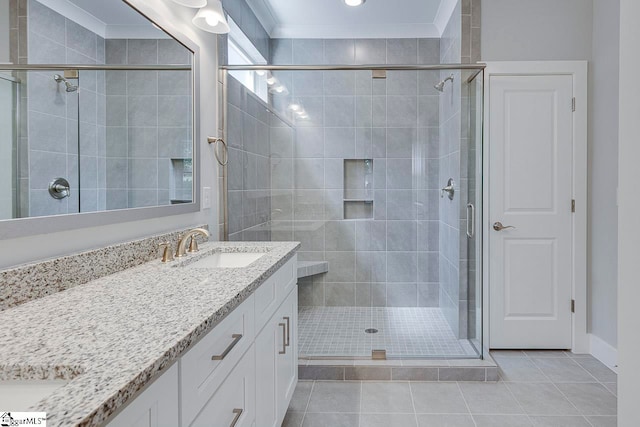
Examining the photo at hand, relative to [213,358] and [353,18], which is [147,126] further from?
[353,18]

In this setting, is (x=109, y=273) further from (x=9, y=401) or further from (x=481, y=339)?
(x=481, y=339)

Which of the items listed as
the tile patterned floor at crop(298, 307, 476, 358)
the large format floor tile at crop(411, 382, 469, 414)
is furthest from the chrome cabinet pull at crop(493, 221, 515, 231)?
the large format floor tile at crop(411, 382, 469, 414)

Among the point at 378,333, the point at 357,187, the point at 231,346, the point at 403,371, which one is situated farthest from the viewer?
the point at 357,187

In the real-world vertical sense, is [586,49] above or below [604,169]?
above

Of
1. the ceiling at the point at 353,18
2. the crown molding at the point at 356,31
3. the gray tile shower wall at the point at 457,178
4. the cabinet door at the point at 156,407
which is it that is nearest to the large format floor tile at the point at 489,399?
the gray tile shower wall at the point at 457,178

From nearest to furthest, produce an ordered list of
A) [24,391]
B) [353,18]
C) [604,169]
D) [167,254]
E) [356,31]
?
[24,391]
[167,254]
[604,169]
[353,18]
[356,31]

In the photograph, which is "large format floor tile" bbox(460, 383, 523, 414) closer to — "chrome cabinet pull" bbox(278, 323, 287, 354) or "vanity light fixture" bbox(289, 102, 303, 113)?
"chrome cabinet pull" bbox(278, 323, 287, 354)

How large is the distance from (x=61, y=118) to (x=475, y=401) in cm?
242

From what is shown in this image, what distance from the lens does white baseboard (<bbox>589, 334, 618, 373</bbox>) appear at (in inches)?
101

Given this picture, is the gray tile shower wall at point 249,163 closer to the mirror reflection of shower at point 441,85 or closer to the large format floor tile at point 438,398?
the mirror reflection of shower at point 441,85

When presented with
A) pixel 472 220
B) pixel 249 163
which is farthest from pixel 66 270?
pixel 472 220

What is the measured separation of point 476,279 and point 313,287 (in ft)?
4.07

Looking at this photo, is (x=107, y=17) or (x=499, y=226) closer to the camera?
(x=107, y=17)

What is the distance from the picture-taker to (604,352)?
2.69m
